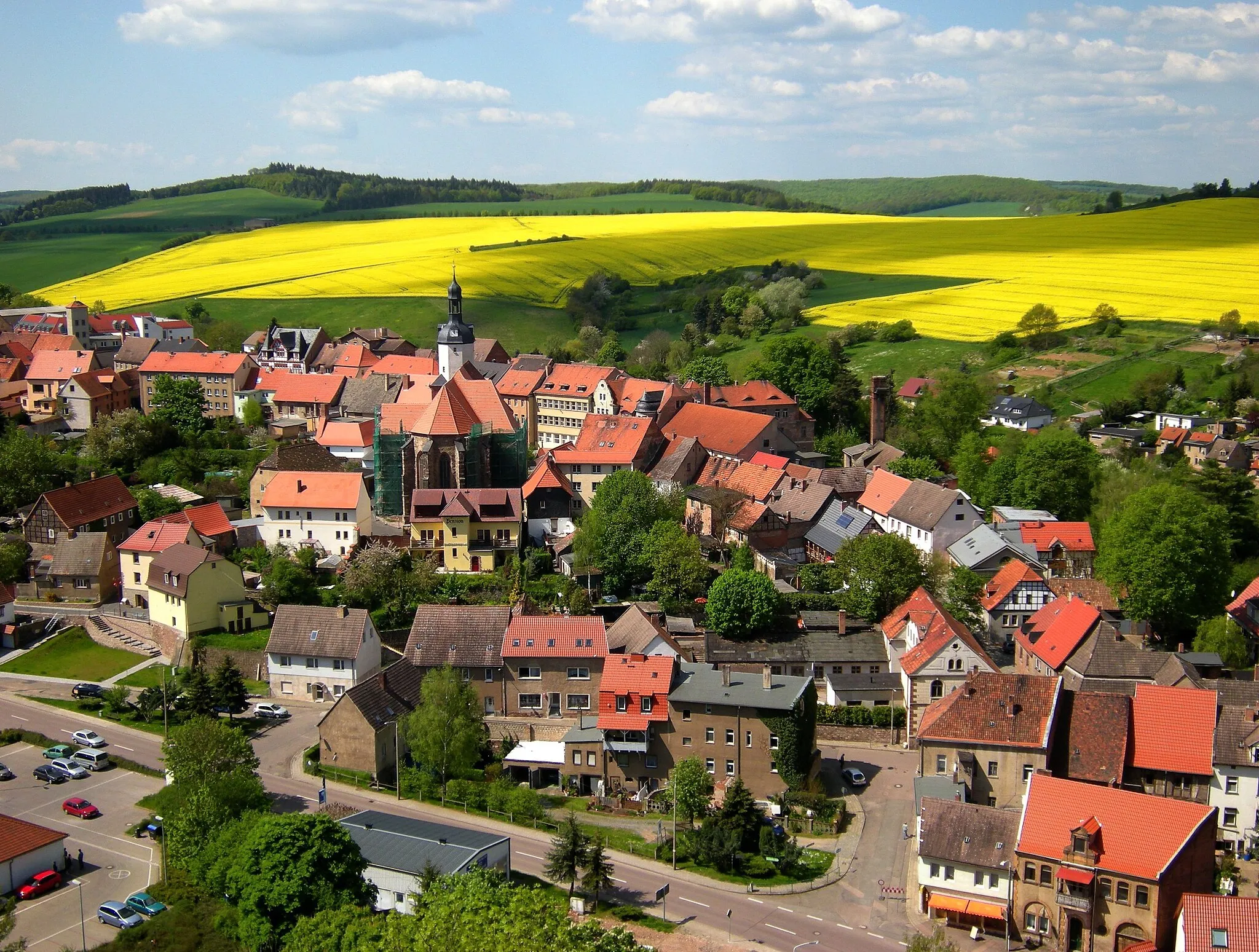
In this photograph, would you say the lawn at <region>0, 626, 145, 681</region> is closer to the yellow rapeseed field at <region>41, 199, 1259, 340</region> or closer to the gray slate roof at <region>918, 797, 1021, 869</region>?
the gray slate roof at <region>918, 797, 1021, 869</region>

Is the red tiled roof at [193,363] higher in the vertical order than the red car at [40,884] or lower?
higher

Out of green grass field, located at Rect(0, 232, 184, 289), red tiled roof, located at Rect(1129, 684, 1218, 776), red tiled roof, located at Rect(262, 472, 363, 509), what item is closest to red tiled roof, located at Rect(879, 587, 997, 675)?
red tiled roof, located at Rect(1129, 684, 1218, 776)

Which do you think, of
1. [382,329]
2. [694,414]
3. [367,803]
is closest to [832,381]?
[694,414]

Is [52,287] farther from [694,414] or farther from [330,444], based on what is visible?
[694,414]

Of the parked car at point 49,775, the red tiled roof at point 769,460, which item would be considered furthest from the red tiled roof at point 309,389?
the parked car at point 49,775

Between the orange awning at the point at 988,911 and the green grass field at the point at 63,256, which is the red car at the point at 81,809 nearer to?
the orange awning at the point at 988,911

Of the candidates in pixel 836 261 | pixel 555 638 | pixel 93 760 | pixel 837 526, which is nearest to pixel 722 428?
pixel 837 526

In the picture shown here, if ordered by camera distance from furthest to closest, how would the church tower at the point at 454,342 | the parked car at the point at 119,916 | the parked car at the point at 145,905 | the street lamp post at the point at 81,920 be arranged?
the church tower at the point at 454,342, the parked car at the point at 145,905, the parked car at the point at 119,916, the street lamp post at the point at 81,920
